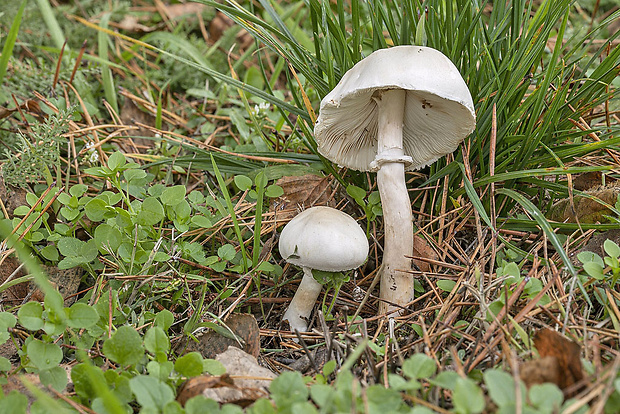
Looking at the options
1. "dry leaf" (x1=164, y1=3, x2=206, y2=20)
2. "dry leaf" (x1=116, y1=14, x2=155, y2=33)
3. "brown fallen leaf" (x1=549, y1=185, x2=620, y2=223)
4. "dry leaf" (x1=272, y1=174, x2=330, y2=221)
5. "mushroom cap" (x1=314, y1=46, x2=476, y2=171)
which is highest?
"dry leaf" (x1=164, y1=3, x2=206, y2=20)

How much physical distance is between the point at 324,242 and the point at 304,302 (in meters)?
0.39

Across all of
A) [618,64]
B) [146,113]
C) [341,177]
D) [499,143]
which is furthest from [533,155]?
[146,113]

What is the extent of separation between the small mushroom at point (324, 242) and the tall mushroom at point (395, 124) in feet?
0.82

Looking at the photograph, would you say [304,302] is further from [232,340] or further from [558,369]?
[558,369]

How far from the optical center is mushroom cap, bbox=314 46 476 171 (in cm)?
202

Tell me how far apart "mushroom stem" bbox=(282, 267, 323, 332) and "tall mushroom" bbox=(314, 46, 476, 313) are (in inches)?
12.6

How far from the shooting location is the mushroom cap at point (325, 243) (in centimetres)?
214

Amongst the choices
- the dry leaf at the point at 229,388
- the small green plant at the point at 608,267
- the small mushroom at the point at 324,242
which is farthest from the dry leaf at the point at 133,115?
the small green plant at the point at 608,267

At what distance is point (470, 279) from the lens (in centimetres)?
223

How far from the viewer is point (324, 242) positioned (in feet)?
7.00

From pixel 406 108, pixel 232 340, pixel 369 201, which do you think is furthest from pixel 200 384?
pixel 406 108

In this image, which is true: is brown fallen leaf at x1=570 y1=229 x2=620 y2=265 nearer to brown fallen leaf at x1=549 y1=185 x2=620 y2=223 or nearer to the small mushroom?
brown fallen leaf at x1=549 y1=185 x2=620 y2=223

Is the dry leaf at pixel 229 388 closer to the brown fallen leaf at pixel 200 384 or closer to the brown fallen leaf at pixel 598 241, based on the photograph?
the brown fallen leaf at pixel 200 384

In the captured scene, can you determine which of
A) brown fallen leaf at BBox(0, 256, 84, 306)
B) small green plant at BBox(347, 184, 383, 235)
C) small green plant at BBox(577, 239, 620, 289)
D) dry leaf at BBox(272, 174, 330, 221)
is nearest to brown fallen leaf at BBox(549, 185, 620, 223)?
small green plant at BBox(577, 239, 620, 289)
